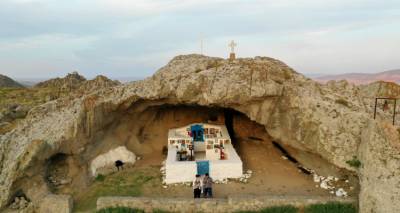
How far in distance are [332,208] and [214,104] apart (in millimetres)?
6553

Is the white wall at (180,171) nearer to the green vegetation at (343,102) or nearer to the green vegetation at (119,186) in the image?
the green vegetation at (119,186)

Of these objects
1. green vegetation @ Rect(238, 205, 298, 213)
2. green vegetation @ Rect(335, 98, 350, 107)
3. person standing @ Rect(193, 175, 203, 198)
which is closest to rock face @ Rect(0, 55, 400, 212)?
green vegetation @ Rect(335, 98, 350, 107)

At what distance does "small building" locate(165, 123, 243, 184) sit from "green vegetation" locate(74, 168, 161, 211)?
109cm

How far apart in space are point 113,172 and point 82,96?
13.0 feet

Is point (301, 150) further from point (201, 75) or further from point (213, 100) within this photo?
point (201, 75)

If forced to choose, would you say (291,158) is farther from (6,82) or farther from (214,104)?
(6,82)

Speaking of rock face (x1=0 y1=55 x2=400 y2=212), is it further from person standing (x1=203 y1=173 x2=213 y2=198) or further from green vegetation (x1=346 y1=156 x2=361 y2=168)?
person standing (x1=203 y1=173 x2=213 y2=198)

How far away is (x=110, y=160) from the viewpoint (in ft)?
57.8

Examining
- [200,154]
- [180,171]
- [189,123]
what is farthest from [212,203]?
[189,123]

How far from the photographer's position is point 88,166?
17016 mm

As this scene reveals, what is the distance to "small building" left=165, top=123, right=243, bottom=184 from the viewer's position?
607 inches

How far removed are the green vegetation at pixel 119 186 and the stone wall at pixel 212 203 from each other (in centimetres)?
135

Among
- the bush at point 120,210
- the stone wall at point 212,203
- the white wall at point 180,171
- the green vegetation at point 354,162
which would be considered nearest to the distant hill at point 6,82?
the white wall at point 180,171

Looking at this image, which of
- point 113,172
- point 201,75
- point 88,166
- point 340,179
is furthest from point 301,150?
point 88,166
